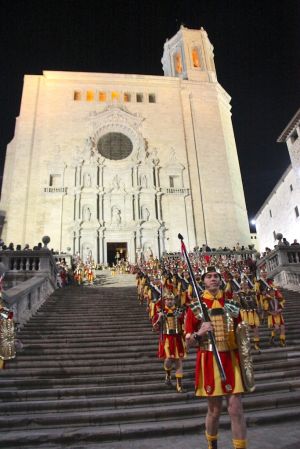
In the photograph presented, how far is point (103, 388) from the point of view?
6.57 meters

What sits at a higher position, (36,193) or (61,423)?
(36,193)

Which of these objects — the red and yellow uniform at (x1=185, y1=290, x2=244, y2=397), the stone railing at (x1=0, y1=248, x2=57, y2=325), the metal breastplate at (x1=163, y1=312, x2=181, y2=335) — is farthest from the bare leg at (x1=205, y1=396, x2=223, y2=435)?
the stone railing at (x1=0, y1=248, x2=57, y2=325)

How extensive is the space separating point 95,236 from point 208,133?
1706cm

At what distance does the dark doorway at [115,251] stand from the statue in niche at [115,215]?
6.60ft

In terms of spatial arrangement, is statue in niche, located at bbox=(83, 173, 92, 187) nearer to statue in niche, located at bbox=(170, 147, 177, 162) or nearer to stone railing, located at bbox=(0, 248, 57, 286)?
statue in niche, located at bbox=(170, 147, 177, 162)

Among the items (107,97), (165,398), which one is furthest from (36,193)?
(165,398)

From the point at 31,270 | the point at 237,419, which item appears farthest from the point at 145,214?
the point at 237,419

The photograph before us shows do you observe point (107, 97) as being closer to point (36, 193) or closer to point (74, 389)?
point (36, 193)

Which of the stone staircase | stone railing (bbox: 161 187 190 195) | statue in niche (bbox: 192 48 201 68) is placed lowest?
the stone staircase

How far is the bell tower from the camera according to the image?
3969cm

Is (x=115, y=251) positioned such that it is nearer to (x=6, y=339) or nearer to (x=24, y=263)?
(x=24, y=263)

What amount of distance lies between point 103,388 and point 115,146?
3000 centimetres

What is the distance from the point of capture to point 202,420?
17.5ft

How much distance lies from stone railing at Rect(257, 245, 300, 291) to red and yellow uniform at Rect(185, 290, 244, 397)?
12722 mm
